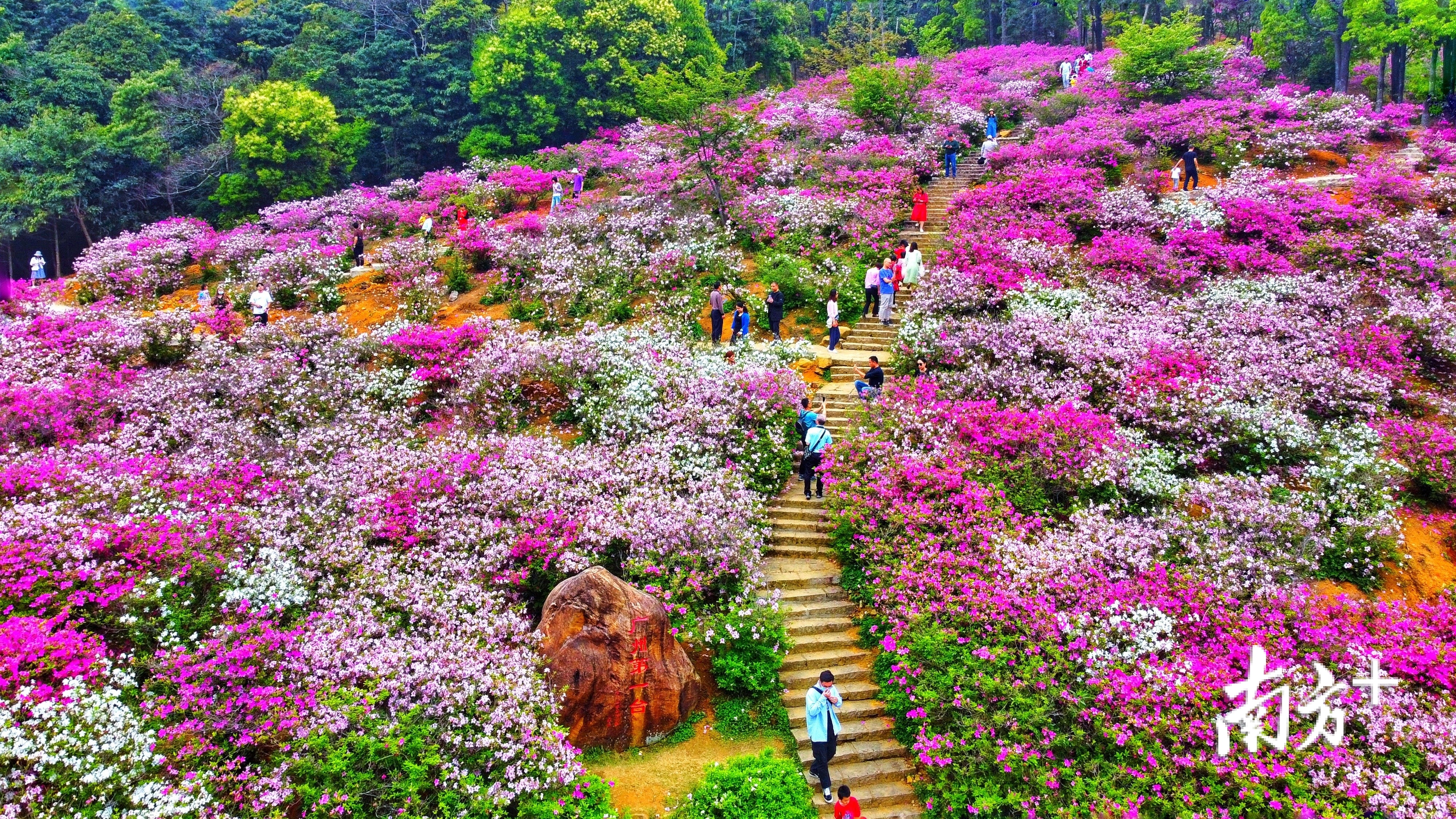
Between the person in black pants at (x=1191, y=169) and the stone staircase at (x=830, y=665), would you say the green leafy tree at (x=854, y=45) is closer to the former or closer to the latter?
the person in black pants at (x=1191, y=169)

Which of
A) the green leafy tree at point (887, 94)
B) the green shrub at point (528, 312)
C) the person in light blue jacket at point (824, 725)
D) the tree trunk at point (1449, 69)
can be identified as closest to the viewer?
the person in light blue jacket at point (824, 725)

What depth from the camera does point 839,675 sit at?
977cm

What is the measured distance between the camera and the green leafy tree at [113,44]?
3266 cm

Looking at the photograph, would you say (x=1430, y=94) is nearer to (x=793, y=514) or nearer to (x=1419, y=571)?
(x=1419, y=571)

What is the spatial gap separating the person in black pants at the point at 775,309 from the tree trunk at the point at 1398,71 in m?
31.8

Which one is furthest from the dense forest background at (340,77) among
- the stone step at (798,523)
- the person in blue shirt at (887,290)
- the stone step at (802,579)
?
the stone step at (802,579)

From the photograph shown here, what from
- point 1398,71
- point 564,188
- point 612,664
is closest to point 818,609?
point 612,664

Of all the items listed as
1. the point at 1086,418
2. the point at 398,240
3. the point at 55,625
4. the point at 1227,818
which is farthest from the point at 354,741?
the point at 398,240

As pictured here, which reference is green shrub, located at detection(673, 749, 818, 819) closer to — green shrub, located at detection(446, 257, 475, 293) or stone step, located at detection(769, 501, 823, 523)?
stone step, located at detection(769, 501, 823, 523)

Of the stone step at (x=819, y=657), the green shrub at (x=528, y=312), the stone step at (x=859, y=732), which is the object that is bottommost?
the stone step at (x=859, y=732)

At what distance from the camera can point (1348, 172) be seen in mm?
22312

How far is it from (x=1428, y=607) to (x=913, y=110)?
25319 mm

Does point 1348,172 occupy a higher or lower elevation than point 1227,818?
higher

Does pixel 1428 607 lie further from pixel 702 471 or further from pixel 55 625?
pixel 55 625
